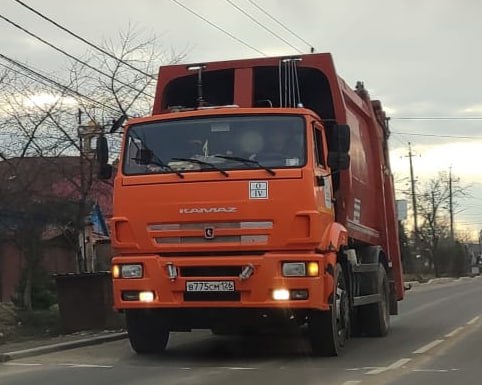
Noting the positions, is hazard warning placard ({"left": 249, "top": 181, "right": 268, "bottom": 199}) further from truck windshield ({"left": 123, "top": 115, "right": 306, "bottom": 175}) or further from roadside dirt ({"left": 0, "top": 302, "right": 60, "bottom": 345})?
roadside dirt ({"left": 0, "top": 302, "right": 60, "bottom": 345})

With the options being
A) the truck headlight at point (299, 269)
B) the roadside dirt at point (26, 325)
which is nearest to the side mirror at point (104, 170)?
the truck headlight at point (299, 269)

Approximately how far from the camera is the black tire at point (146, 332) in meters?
11.5

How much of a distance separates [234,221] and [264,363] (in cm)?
192

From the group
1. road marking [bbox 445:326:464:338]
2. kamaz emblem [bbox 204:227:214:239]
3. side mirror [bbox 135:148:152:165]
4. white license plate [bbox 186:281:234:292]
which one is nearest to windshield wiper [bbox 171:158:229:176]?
side mirror [bbox 135:148:152:165]

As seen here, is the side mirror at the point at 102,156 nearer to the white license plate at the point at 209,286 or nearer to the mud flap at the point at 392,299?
the white license plate at the point at 209,286

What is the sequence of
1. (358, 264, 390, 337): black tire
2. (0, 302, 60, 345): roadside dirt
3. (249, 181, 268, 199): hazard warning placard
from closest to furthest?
(249, 181, 268, 199): hazard warning placard → (358, 264, 390, 337): black tire → (0, 302, 60, 345): roadside dirt

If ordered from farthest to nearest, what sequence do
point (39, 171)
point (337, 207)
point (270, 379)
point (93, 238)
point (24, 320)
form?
point (93, 238), point (39, 171), point (24, 320), point (337, 207), point (270, 379)

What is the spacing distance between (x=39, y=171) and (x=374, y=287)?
793 cm

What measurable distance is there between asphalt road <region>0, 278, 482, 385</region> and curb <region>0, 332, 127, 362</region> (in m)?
0.20

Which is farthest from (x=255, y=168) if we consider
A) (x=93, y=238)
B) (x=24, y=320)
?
(x=93, y=238)

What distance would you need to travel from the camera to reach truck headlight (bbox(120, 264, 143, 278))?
35.2 ft

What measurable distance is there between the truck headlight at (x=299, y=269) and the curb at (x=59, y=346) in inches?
164

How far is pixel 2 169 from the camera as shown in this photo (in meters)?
17.5

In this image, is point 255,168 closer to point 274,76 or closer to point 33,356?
point 274,76
